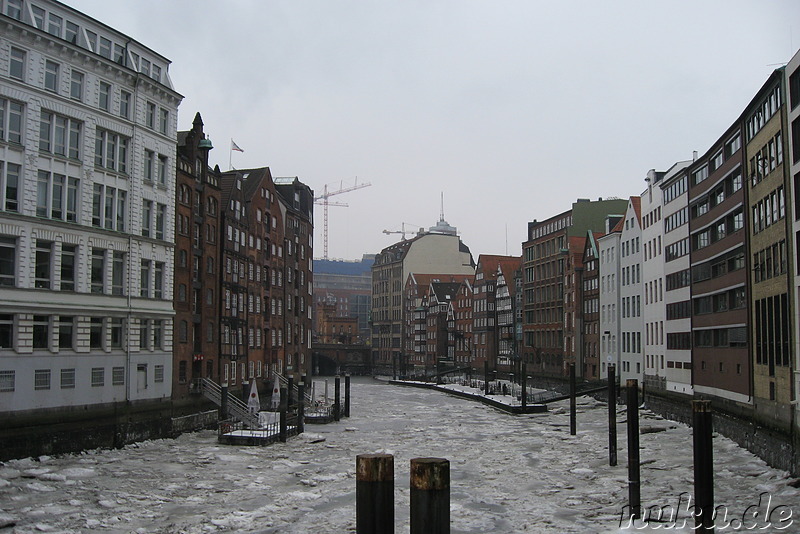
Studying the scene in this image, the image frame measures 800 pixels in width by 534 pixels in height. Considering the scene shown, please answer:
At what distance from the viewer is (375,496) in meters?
10.9

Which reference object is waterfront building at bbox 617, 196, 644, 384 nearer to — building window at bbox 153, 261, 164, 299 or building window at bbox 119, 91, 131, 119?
building window at bbox 153, 261, 164, 299

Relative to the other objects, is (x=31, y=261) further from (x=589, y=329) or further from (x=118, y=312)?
(x=589, y=329)

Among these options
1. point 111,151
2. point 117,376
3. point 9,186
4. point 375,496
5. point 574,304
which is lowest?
point 117,376

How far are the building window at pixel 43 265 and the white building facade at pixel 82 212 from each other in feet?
0.20

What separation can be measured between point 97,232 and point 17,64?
375 inches

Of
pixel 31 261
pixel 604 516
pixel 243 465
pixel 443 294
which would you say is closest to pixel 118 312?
pixel 31 261

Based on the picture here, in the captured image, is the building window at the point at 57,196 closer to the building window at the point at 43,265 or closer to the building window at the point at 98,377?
the building window at the point at 43,265

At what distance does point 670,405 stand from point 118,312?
41.8 metres

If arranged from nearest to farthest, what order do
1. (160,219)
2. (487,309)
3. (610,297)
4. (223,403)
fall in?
1. (160,219)
2. (223,403)
3. (610,297)
4. (487,309)

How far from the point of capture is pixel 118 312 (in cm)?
4544

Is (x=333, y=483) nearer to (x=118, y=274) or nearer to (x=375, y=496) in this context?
(x=118, y=274)

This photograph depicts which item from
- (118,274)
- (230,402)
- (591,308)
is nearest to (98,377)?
(118,274)

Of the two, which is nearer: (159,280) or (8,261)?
(8,261)

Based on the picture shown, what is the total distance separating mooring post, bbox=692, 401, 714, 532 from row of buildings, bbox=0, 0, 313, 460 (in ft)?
101
